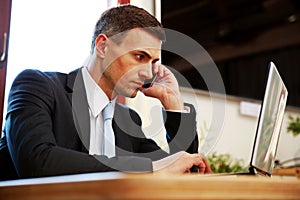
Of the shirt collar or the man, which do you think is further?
the shirt collar

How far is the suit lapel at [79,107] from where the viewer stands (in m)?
1.24

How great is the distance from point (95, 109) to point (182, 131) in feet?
1.09

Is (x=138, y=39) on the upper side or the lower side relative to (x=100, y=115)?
upper

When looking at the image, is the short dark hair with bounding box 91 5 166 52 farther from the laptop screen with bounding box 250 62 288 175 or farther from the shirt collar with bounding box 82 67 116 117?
the laptop screen with bounding box 250 62 288 175

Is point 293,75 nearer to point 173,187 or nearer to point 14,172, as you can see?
point 14,172

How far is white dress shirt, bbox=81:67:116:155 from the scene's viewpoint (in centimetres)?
130

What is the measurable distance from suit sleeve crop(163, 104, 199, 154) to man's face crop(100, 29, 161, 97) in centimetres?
17

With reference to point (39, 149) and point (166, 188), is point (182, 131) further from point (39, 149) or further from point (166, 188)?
point (166, 188)

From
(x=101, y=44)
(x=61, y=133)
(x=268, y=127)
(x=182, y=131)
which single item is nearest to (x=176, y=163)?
(x=268, y=127)

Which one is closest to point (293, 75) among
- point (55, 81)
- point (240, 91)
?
point (240, 91)

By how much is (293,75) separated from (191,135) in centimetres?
186

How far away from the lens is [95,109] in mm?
1316

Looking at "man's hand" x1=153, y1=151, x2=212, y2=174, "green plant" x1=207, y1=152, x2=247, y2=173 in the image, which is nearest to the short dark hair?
"man's hand" x1=153, y1=151, x2=212, y2=174

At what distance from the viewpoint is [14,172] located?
1185 millimetres
